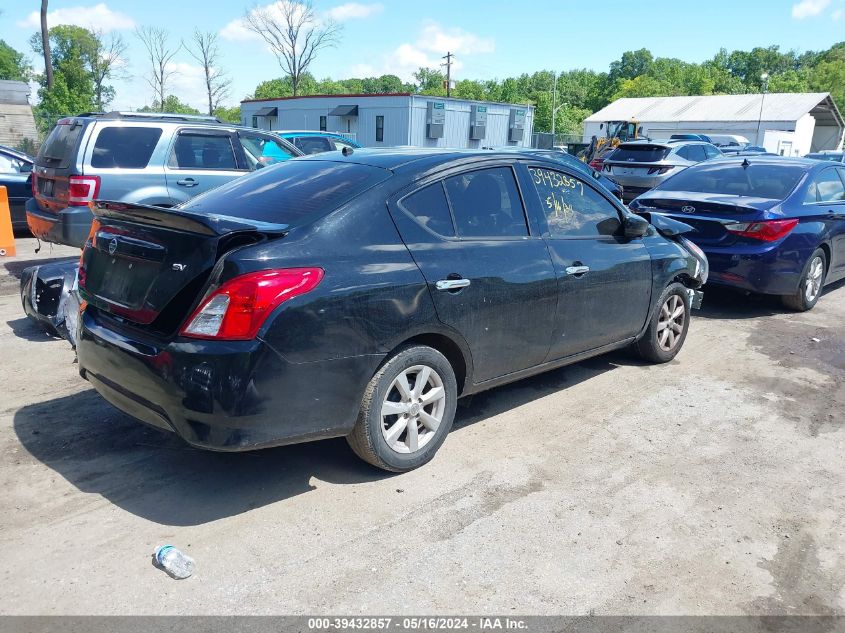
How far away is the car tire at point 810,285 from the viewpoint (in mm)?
7834

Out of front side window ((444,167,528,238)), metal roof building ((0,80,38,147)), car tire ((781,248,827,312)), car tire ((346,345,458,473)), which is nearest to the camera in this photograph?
car tire ((346,345,458,473))

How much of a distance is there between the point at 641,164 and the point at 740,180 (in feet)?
25.6

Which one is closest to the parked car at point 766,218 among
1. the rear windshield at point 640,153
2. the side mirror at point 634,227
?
the side mirror at point 634,227

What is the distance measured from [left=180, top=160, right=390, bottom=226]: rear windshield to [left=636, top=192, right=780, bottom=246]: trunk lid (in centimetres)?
439

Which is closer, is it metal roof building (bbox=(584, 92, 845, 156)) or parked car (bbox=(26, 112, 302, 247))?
parked car (bbox=(26, 112, 302, 247))

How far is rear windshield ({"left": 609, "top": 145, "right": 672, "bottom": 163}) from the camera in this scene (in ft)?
52.4

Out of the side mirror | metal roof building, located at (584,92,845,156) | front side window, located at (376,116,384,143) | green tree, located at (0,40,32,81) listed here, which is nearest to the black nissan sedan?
the side mirror

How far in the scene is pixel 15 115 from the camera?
29984 mm

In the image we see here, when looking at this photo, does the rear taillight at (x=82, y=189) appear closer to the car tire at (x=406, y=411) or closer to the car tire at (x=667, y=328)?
the car tire at (x=406, y=411)

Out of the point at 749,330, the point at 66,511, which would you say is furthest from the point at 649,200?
the point at 66,511

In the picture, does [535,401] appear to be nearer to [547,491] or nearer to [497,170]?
[547,491]

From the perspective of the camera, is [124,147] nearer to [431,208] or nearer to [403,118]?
[431,208]

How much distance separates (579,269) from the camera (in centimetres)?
470

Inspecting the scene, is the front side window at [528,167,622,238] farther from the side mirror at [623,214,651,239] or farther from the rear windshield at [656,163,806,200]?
the rear windshield at [656,163,806,200]
